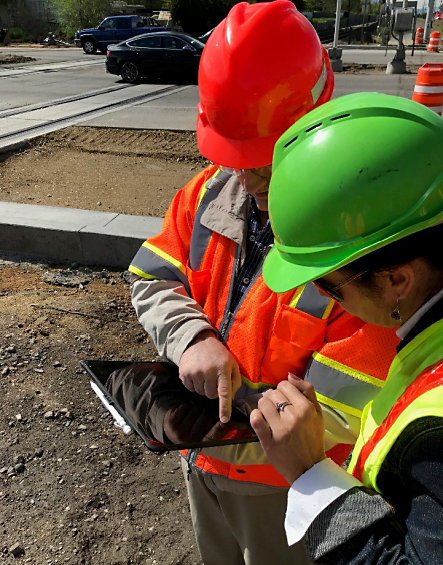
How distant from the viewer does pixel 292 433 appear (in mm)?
1140

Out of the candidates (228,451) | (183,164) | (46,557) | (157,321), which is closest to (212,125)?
(157,321)

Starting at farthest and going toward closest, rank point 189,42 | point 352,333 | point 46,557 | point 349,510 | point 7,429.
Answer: point 189,42 < point 7,429 < point 46,557 < point 352,333 < point 349,510

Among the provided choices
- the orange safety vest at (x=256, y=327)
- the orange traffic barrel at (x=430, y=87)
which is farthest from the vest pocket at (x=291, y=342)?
the orange traffic barrel at (x=430, y=87)

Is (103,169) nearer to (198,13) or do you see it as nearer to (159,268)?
(159,268)

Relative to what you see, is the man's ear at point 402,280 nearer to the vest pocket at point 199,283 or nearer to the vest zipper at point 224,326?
the vest zipper at point 224,326

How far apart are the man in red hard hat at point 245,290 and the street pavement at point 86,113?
9.58 ft

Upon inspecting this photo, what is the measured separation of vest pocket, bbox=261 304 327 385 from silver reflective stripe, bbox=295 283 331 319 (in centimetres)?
1

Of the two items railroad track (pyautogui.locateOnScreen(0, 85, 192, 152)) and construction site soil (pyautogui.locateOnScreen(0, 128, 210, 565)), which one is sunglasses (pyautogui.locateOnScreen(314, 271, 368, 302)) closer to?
construction site soil (pyautogui.locateOnScreen(0, 128, 210, 565))

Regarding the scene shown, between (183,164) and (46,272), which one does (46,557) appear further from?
(183,164)

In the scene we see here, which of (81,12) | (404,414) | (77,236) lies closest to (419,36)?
(81,12)

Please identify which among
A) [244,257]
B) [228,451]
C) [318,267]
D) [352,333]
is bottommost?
[228,451]

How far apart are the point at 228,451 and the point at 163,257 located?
66cm

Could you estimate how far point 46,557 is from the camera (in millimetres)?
2475

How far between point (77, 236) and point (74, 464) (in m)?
2.43
